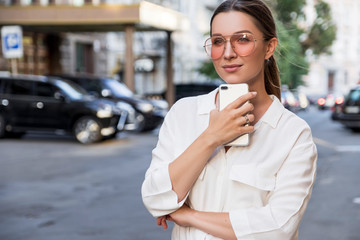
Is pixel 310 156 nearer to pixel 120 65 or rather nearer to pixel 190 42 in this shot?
pixel 120 65

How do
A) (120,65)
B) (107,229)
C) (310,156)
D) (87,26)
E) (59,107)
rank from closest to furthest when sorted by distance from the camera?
1. (310,156)
2. (107,229)
3. (59,107)
4. (87,26)
5. (120,65)

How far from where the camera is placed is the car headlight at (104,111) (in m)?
15.6

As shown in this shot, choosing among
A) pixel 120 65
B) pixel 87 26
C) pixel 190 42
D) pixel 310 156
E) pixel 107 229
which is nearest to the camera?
pixel 310 156

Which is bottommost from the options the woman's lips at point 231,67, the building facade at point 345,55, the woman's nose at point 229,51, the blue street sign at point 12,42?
the building facade at point 345,55

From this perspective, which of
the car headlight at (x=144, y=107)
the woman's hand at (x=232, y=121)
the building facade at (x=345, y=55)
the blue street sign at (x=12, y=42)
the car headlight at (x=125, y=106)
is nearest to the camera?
the woman's hand at (x=232, y=121)

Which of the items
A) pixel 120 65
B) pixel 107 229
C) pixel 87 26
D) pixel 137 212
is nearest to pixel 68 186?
pixel 137 212

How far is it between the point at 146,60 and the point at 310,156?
34.4 meters

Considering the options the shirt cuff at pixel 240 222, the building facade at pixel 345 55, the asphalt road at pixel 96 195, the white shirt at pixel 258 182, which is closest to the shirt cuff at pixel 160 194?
the white shirt at pixel 258 182

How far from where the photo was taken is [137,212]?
6.99 m

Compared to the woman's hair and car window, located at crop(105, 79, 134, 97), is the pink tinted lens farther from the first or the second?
car window, located at crop(105, 79, 134, 97)

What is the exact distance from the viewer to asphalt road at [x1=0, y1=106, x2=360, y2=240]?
237 inches

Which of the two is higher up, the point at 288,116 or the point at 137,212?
the point at 288,116

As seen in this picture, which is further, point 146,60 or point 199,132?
point 146,60

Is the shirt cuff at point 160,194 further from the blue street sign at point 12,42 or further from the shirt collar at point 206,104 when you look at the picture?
the blue street sign at point 12,42
